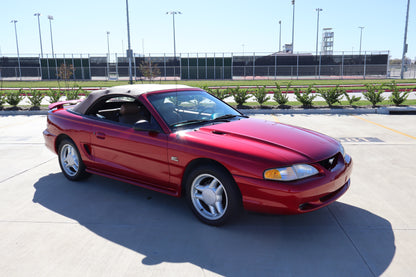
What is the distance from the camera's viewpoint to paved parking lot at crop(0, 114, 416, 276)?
301cm

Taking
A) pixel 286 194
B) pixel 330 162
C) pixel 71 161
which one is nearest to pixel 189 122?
pixel 286 194

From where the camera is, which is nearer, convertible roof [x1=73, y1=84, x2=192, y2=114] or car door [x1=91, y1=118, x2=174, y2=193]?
car door [x1=91, y1=118, x2=174, y2=193]

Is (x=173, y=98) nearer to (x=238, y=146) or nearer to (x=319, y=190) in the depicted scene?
(x=238, y=146)

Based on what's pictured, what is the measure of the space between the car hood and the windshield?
31cm

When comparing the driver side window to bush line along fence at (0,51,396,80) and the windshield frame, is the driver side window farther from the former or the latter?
bush line along fence at (0,51,396,80)

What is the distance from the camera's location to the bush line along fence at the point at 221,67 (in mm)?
40656

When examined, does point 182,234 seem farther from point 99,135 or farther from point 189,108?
point 99,135

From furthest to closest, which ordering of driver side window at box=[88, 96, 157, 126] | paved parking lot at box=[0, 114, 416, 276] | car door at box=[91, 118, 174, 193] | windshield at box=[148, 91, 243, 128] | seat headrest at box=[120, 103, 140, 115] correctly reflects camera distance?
seat headrest at box=[120, 103, 140, 115], driver side window at box=[88, 96, 157, 126], windshield at box=[148, 91, 243, 128], car door at box=[91, 118, 174, 193], paved parking lot at box=[0, 114, 416, 276]

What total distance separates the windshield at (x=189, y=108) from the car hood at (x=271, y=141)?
31cm

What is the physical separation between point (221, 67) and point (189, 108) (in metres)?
37.1

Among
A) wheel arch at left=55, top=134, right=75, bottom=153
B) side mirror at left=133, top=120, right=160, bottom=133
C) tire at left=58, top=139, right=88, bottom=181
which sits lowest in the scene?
tire at left=58, top=139, right=88, bottom=181

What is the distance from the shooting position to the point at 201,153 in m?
3.62

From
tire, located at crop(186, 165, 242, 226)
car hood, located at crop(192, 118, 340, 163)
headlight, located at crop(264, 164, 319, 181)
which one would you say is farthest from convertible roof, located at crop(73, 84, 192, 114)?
headlight, located at crop(264, 164, 319, 181)

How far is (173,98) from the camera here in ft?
14.9
